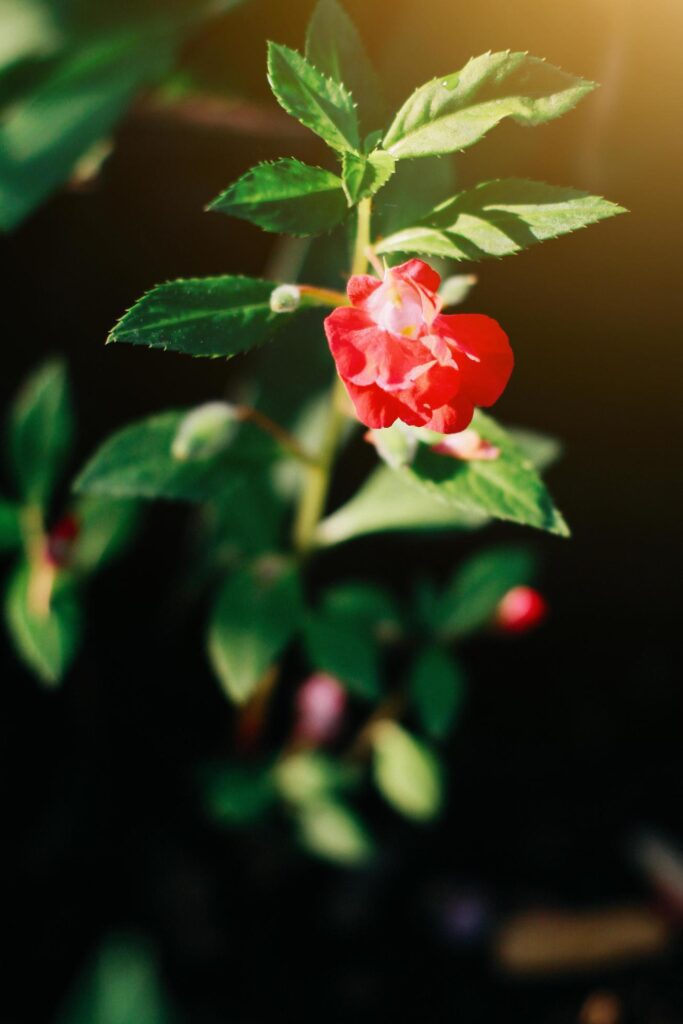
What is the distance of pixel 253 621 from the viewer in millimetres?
789

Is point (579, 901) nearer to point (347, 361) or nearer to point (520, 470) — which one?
point (520, 470)

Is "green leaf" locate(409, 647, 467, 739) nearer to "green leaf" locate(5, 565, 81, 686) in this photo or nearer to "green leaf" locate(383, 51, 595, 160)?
"green leaf" locate(5, 565, 81, 686)

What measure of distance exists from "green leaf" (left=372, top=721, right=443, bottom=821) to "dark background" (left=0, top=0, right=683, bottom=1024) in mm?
308

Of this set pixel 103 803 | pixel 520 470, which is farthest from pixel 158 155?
pixel 103 803

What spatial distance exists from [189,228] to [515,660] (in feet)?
2.60

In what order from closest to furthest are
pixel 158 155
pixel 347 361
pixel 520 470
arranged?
pixel 347 361
pixel 520 470
pixel 158 155

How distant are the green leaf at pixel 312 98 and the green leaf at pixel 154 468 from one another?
308 millimetres

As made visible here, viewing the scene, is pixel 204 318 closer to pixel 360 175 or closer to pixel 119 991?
pixel 360 175

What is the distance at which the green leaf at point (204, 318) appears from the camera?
0.47 meters

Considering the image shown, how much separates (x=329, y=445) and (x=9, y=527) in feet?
1.36

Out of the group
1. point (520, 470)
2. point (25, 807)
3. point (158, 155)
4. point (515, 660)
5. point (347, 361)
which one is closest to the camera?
point (347, 361)

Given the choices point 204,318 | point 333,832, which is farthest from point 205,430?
point 333,832

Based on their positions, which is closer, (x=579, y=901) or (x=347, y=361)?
(x=347, y=361)

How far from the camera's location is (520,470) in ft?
1.90
